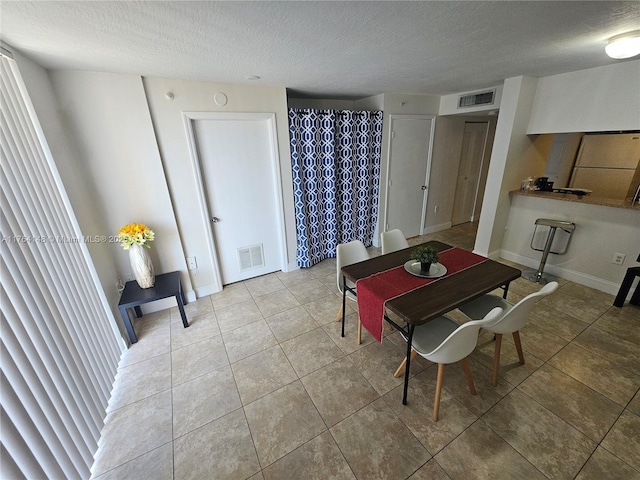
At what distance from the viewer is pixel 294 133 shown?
10.2 ft

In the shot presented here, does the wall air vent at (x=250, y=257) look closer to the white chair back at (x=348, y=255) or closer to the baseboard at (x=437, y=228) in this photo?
the white chair back at (x=348, y=255)

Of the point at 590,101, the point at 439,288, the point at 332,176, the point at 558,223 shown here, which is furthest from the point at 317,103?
the point at 558,223

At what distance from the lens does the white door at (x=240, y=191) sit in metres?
2.79

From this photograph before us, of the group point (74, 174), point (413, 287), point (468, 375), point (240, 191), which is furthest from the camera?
point (240, 191)

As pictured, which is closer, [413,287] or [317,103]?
[413,287]

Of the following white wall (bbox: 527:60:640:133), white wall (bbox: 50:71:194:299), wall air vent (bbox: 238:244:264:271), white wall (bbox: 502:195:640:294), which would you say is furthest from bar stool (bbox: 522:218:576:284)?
white wall (bbox: 50:71:194:299)

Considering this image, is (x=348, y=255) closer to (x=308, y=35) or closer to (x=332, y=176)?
(x=332, y=176)

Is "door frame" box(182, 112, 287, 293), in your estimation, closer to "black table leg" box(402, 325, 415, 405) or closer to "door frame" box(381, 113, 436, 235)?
"door frame" box(381, 113, 436, 235)

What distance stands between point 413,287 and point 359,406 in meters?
0.91

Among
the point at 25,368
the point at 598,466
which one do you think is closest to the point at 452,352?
the point at 598,466

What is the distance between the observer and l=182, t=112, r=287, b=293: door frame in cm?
259

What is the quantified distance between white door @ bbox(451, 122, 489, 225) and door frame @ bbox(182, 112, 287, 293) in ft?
11.8

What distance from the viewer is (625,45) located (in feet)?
→ 5.46

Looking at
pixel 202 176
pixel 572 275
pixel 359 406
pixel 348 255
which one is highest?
pixel 202 176
